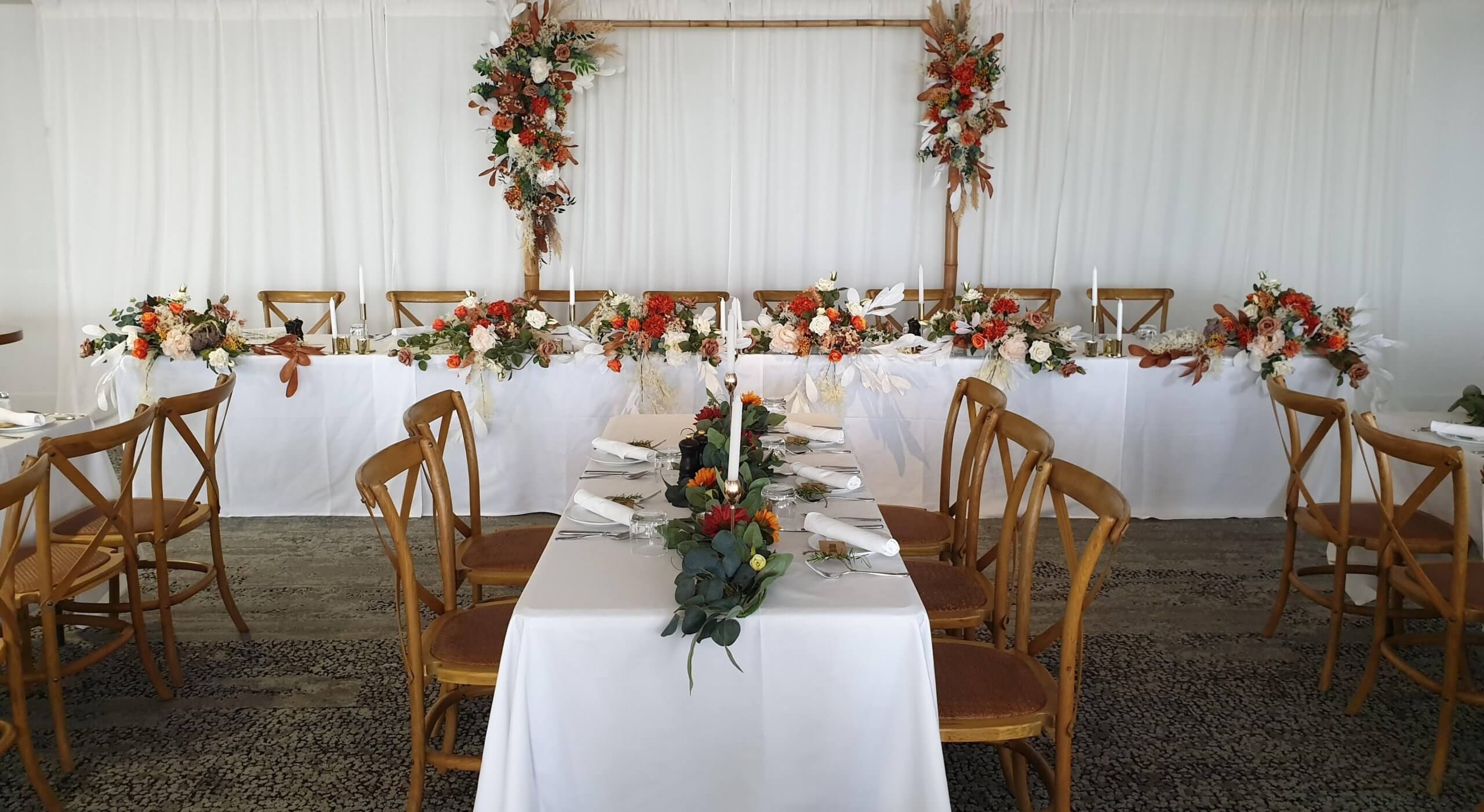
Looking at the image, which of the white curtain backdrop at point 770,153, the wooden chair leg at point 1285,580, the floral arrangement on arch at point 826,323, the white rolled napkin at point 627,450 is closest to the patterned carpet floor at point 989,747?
the wooden chair leg at point 1285,580

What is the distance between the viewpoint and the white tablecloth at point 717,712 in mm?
1832

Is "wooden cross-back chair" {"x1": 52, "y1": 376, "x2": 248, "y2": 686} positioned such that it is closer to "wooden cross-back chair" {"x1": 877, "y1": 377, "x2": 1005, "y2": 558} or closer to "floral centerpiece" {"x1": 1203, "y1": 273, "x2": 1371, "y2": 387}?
"wooden cross-back chair" {"x1": 877, "y1": 377, "x2": 1005, "y2": 558}

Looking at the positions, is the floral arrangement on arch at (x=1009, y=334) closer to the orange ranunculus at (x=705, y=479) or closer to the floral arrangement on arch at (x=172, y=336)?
the orange ranunculus at (x=705, y=479)

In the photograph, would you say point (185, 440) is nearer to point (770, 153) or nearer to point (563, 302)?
point (563, 302)

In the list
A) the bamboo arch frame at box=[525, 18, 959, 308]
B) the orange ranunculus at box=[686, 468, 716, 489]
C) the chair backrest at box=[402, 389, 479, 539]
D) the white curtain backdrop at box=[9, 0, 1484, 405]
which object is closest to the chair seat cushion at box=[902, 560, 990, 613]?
the orange ranunculus at box=[686, 468, 716, 489]

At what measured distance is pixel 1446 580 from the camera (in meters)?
2.76

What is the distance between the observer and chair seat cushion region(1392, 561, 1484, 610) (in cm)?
261


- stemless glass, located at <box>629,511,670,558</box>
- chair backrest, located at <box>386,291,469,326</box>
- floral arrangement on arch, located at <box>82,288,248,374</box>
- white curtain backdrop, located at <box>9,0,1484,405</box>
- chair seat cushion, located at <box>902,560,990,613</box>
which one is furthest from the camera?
white curtain backdrop, located at <box>9,0,1484,405</box>

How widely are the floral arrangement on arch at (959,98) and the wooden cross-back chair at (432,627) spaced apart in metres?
4.43

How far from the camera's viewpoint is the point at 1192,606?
3771mm

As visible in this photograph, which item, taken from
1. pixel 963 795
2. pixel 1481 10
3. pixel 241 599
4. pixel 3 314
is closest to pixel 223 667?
pixel 241 599

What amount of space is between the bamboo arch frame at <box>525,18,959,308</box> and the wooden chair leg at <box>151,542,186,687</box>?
11.0ft

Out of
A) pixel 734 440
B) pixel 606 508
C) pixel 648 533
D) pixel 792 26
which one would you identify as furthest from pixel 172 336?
pixel 792 26

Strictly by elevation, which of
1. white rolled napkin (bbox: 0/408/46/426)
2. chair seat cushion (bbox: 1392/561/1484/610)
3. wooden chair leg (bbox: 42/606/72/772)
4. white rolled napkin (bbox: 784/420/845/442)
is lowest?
wooden chair leg (bbox: 42/606/72/772)
